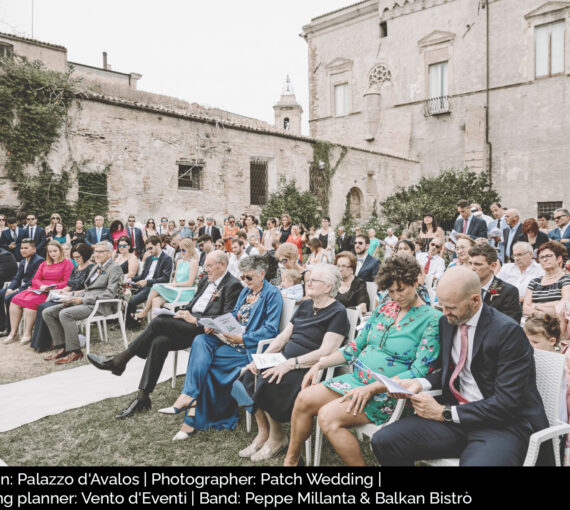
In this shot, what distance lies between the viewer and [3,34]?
17.8 meters

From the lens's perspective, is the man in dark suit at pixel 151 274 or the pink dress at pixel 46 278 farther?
the man in dark suit at pixel 151 274

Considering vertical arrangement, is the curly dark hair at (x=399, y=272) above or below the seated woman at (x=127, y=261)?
above

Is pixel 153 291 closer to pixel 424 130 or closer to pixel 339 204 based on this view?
pixel 339 204

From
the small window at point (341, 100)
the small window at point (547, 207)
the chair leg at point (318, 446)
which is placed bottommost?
the chair leg at point (318, 446)

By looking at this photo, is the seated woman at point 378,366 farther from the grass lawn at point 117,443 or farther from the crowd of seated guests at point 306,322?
the grass lawn at point 117,443

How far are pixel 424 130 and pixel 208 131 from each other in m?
13.0

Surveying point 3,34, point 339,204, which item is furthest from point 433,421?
point 3,34

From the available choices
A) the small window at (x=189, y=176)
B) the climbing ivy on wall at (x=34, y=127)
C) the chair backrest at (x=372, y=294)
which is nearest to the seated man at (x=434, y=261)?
the chair backrest at (x=372, y=294)

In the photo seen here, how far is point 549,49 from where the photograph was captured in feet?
68.0

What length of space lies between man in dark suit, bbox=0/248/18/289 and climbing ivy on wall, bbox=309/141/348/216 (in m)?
14.2

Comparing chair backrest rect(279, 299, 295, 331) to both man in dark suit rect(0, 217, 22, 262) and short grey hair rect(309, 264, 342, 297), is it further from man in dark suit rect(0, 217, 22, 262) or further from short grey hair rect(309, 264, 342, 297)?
man in dark suit rect(0, 217, 22, 262)

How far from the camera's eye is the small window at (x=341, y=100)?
27.3 metres

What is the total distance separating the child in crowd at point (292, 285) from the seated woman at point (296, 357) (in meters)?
1.50

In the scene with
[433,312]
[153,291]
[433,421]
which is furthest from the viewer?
[153,291]
